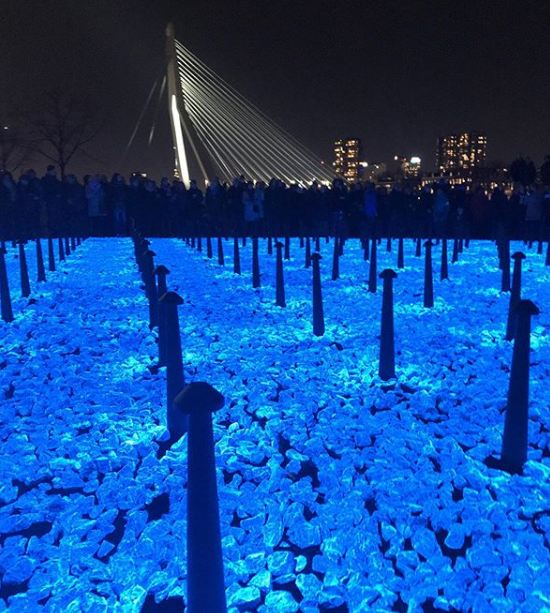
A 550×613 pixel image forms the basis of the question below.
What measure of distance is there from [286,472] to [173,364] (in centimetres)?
140

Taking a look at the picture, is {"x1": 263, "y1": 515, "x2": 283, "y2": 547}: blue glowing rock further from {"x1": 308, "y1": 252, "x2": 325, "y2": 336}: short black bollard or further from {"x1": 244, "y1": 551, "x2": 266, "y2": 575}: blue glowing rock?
{"x1": 308, "y1": 252, "x2": 325, "y2": 336}: short black bollard

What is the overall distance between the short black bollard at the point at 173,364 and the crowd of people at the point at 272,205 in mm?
16561

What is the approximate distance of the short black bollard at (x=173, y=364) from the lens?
5145 millimetres

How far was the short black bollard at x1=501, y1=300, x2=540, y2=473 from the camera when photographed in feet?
13.8

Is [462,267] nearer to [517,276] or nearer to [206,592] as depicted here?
[517,276]

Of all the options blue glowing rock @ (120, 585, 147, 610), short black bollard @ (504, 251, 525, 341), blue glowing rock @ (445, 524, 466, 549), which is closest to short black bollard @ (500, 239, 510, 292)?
short black bollard @ (504, 251, 525, 341)

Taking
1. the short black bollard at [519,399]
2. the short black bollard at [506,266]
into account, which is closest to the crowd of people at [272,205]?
the short black bollard at [506,266]

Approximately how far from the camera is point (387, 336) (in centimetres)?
641

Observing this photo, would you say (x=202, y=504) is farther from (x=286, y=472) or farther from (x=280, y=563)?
(x=286, y=472)

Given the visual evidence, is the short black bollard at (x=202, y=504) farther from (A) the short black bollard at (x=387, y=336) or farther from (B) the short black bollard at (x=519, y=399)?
(A) the short black bollard at (x=387, y=336)

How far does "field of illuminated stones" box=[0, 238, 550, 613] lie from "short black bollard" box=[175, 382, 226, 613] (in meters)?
0.43

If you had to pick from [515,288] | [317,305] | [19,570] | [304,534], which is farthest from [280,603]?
[515,288]

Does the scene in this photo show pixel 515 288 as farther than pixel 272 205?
No

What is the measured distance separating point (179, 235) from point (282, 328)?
20.6 m
